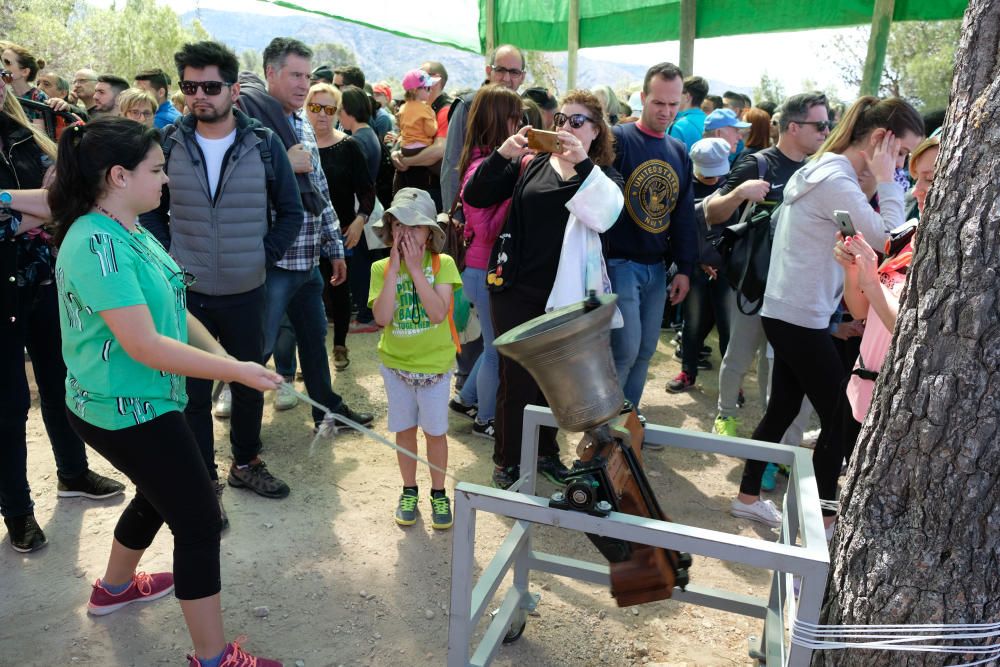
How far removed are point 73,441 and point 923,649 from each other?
3.77 m

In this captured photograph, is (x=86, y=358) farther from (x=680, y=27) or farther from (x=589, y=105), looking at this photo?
(x=680, y=27)

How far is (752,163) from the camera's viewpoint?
4.59 metres

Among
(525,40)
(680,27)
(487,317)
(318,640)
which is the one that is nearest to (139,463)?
(318,640)

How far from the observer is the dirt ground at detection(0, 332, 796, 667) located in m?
2.90

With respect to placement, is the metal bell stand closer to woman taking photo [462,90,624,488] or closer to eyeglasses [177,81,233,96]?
woman taking photo [462,90,624,488]

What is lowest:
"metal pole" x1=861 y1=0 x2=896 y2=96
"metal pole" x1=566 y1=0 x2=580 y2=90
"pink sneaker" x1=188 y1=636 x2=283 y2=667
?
"pink sneaker" x1=188 y1=636 x2=283 y2=667

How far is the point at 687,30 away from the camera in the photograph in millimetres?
7703

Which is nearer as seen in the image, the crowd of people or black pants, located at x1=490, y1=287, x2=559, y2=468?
the crowd of people

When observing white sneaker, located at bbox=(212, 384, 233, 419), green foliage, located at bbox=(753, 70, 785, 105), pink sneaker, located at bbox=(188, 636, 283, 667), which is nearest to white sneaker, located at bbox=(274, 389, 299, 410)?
white sneaker, located at bbox=(212, 384, 233, 419)

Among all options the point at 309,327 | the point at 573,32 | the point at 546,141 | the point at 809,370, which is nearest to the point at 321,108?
the point at 309,327

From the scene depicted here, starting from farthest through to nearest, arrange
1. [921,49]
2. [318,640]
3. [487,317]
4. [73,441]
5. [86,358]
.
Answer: [921,49]
[487,317]
[73,441]
[318,640]
[86,358]

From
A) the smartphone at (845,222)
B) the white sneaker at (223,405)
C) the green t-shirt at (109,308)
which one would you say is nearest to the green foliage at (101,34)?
the white sneaker at (223,405)

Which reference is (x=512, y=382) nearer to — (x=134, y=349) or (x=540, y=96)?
(x=134, y=349)

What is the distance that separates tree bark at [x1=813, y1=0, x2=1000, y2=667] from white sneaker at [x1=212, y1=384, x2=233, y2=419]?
13.3 feet
